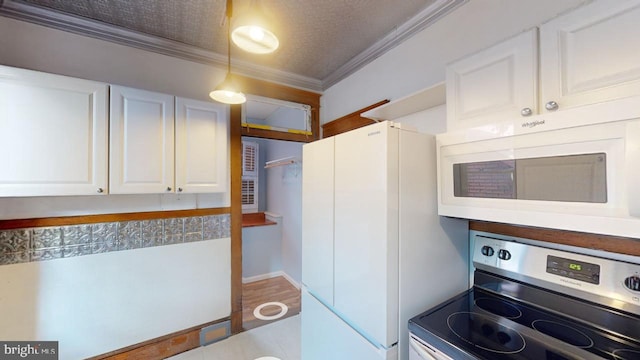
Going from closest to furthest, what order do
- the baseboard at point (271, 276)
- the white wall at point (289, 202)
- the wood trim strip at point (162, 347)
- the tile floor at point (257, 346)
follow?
the wood trim strip at point (162, 347)
the tile floor at point (257, 346)
the white wall at point (289, 202)
the baseboard at point (271, 276)

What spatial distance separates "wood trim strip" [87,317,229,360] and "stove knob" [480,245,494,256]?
2260mm

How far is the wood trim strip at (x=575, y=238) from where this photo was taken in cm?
95

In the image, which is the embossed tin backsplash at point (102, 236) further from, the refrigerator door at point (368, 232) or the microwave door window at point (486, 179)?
the microwave door window at point (486, 179)

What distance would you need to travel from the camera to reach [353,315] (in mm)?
1254

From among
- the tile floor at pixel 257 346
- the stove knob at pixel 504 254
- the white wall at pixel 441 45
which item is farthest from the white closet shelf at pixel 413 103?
the tile floor at pixel 257 346

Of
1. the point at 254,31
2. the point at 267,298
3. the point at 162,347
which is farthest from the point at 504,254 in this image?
the point at 267,298

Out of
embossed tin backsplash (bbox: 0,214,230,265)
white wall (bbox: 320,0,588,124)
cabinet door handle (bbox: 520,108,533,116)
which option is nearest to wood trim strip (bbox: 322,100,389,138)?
white wall (bbox: 320,0,588,124)

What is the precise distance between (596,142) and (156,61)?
108 inches

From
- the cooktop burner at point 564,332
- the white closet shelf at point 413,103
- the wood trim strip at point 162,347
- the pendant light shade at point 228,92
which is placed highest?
the pendant light shade at point 228,92

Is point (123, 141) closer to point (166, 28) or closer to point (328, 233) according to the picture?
point (166, 28)

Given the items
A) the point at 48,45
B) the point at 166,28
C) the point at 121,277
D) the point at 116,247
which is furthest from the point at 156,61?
the point at 121,277

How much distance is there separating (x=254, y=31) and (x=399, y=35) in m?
1.25

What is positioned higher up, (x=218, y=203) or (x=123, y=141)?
(x=123, y=141)

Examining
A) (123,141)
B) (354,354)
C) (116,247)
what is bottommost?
(354,354)
